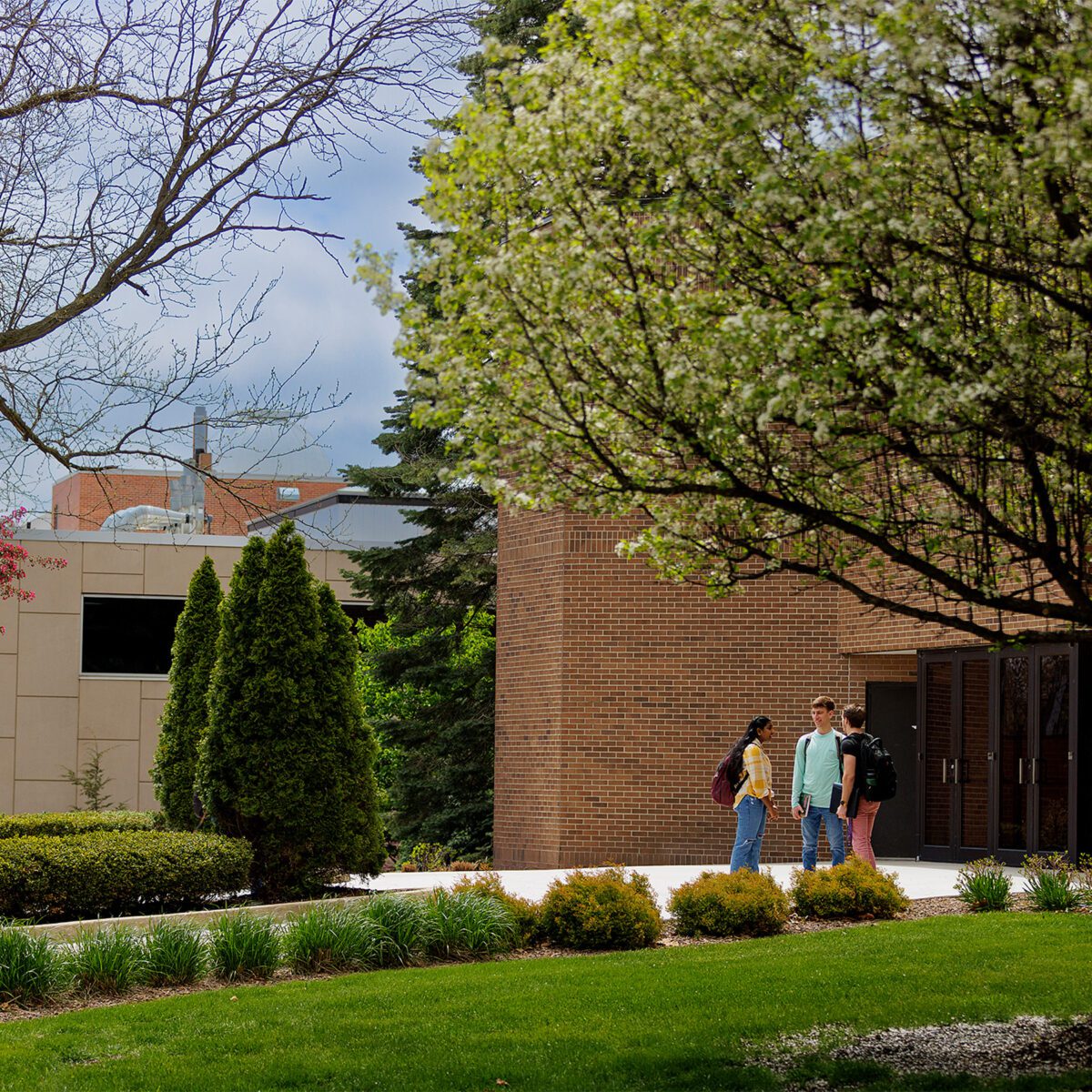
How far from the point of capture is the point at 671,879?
16.1 meters

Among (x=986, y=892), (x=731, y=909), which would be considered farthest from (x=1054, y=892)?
(x=731, y=909)

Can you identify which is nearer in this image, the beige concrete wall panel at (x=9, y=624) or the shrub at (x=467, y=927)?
the shrub at (x=467, y=927)

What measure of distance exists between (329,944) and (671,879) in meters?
6.37

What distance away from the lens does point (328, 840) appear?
544 inches

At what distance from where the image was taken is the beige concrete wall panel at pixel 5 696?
29750mm

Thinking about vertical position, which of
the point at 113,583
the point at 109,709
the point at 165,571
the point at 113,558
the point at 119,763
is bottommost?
the point at 119,763

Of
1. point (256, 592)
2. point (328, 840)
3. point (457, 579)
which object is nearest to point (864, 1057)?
point (328, 840)

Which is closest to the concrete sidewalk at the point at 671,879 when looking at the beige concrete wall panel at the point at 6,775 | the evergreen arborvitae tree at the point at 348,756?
the evergreen arborvitae tree at the point at 348,756

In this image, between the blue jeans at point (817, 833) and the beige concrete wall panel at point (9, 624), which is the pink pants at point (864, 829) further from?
the beige concrete wall panel at point (9, 624)

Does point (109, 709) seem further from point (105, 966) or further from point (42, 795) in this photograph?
point (105, 966)

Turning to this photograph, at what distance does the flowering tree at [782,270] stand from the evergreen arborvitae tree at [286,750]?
292 inches

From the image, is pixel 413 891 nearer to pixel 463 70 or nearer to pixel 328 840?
pixel 328 840

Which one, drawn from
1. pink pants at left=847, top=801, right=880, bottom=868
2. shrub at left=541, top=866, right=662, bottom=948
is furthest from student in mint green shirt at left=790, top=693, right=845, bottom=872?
shrub at left=541, top=866, right=662, bottom=948

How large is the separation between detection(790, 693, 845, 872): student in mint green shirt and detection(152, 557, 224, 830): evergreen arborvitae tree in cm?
720
